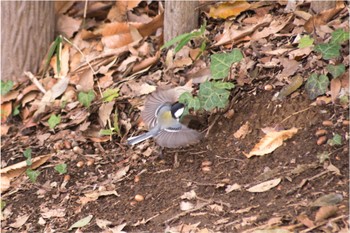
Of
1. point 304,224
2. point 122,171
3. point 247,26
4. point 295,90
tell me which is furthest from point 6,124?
point 304,224

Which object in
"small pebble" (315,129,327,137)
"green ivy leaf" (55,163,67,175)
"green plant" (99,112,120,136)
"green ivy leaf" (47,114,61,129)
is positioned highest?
"small pebble" (315,129,327,137)

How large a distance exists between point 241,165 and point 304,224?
83 cm

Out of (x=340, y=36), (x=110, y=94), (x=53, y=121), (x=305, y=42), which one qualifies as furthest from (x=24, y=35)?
(x=340, y=36)

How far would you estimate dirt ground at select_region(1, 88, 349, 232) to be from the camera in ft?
13.6

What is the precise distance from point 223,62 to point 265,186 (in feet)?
3.58

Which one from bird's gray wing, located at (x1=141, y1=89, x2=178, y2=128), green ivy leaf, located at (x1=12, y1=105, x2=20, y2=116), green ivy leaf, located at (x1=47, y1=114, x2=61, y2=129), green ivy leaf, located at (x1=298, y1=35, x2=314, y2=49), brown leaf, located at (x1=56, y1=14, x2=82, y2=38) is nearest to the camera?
green ivy leaf, located at (x1=298, y1=35, x2=314, y2=49)

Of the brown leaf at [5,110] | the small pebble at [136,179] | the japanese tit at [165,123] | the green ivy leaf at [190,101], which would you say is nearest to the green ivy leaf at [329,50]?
the green ivy leaf at [190,101]

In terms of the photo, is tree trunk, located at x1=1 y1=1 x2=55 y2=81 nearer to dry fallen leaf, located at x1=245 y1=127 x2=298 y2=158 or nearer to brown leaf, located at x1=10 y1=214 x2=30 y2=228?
brown leaf, located at x1=10 y1=214 x2=30 y2=228

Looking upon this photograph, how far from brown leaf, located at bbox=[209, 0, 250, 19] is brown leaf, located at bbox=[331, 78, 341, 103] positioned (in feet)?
4.51

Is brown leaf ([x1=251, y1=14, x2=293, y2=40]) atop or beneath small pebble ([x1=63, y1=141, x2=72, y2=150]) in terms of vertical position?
atop

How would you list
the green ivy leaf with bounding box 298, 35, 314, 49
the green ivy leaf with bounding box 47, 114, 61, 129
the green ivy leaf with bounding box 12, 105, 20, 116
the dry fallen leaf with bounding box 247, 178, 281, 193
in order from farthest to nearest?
the green ivy leaf with bounding box 12, 105, 20, 116
the green ivy leaf with bounding box 47, 114, 61, 129
the green ivy leaf with bounding box 298, 35, 314, 49
the dry fallen leaf with bounding box 247, 178, 281, 193

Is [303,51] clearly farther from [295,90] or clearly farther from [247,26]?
[247,26]

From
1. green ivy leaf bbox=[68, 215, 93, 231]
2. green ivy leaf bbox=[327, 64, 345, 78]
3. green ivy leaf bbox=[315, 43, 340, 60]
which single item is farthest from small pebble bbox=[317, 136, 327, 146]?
green ivy leaf bbox=[68, 215, 93, 231]

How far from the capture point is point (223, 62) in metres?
5.04
